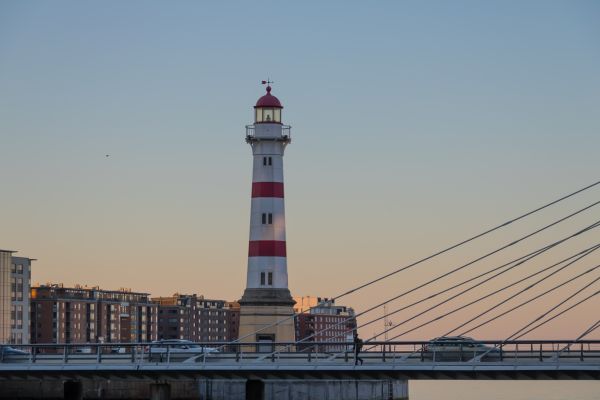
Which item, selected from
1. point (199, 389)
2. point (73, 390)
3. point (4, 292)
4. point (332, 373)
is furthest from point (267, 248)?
point (4, 292)

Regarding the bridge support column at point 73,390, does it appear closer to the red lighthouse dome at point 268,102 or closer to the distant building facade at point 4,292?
the red lighthouse dome at point 268,102

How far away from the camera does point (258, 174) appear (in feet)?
342

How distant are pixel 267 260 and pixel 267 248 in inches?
30.8

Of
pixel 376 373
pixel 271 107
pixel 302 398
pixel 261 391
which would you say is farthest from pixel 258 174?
pixel 376 373

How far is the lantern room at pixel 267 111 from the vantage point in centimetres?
10638

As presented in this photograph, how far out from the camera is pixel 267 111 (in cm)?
10675

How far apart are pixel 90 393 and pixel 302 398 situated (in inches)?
570

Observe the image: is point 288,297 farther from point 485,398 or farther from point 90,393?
point 485,398

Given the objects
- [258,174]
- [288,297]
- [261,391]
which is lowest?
[261,391]

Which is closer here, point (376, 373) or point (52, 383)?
point (376, 373)

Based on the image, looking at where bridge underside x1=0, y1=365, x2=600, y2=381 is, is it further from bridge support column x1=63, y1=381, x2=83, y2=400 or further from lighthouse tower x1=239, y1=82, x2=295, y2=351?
lighthouse tower x1=239, y1=82, x2=295, y2=351

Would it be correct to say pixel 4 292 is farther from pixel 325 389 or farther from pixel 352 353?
pixel 352 353

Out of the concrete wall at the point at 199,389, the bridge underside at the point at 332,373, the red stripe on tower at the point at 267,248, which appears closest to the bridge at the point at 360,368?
the bridge underside at the point at 332,373

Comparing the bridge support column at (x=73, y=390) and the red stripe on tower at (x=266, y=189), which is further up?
the red stripe on tower at (x=266, y=189)
